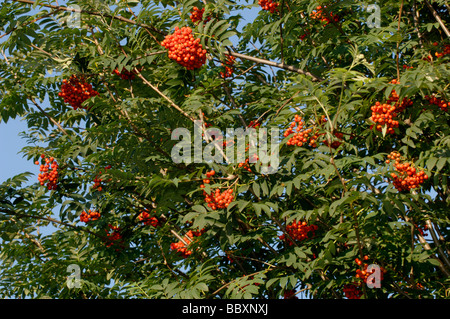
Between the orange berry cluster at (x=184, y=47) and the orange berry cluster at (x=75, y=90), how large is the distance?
48.9 inches

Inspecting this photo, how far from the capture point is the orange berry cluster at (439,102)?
4781 mm

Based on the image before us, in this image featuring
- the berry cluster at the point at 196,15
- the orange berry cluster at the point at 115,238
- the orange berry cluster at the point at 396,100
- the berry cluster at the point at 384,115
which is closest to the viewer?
the berry cluster at the point at 384,115

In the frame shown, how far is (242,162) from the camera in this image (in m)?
4.51

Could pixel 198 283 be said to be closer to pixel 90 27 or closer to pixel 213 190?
pixel 213 190

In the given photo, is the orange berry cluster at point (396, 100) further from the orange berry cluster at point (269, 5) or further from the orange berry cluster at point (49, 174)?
the orange berry cluster at point (49, 174)

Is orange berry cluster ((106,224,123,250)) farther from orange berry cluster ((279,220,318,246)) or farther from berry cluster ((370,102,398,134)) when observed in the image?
berry cluster ((370,102,398,134))

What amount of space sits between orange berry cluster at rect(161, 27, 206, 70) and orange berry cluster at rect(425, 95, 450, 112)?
210 cm

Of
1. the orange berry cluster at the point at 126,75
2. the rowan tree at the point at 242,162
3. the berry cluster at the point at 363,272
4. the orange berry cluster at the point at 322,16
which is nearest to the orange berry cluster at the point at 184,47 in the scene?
the rowan tree at the point at 242,162

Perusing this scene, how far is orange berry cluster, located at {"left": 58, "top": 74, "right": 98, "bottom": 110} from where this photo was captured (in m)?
5.49

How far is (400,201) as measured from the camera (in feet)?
13.5

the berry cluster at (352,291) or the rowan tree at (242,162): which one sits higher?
the rowan tree at (242,162)

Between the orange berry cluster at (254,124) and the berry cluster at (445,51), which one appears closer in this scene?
the orange berry cluster at (254,124)

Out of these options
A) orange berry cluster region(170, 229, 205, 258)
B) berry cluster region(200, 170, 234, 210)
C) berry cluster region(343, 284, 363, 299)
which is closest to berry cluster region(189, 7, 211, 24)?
berry cluster region(200, 170, 234, 210)
